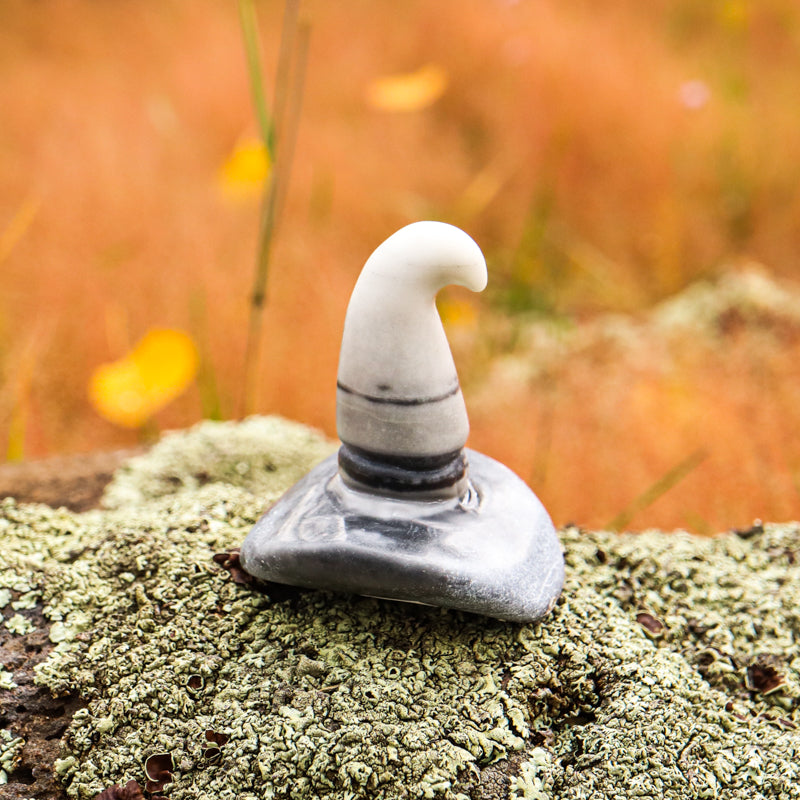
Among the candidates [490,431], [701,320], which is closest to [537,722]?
[490,431]

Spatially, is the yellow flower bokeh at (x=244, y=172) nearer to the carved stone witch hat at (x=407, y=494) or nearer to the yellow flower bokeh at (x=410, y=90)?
the yellow flower bokeh at (x=410, y=90)

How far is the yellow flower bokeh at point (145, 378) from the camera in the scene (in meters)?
1.25

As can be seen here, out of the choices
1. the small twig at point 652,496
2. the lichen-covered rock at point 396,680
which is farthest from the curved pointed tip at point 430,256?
the small twig at point 652,496

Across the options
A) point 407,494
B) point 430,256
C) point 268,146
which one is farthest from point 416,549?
point 268,146

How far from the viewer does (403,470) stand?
0.63 m

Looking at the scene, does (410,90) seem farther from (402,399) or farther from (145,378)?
(402,399)

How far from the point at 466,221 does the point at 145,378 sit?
688 millimetres

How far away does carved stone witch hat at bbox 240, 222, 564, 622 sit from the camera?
58 centimetres

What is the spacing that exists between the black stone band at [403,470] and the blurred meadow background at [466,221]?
518 millimetres

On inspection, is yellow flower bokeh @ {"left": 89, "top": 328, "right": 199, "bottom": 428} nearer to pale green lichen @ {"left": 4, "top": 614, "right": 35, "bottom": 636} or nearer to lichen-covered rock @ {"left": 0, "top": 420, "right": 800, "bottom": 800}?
lichen-covered rock @ {"left": 0, "top": 420, "right": 800, "bottom": 800}

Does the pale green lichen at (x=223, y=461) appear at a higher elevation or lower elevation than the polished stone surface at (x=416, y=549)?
lower

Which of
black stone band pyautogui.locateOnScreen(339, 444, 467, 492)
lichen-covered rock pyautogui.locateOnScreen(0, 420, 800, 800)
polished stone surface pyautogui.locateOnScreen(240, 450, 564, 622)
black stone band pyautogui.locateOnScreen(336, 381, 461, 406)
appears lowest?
lichen-covered rock pyautogui.locateOnScreen(0, 420, 800, 800)

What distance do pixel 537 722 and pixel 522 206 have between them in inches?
48.1

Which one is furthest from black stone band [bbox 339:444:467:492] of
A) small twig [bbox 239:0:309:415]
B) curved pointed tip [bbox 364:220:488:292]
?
small twig [bbox 239:0:309:415]
